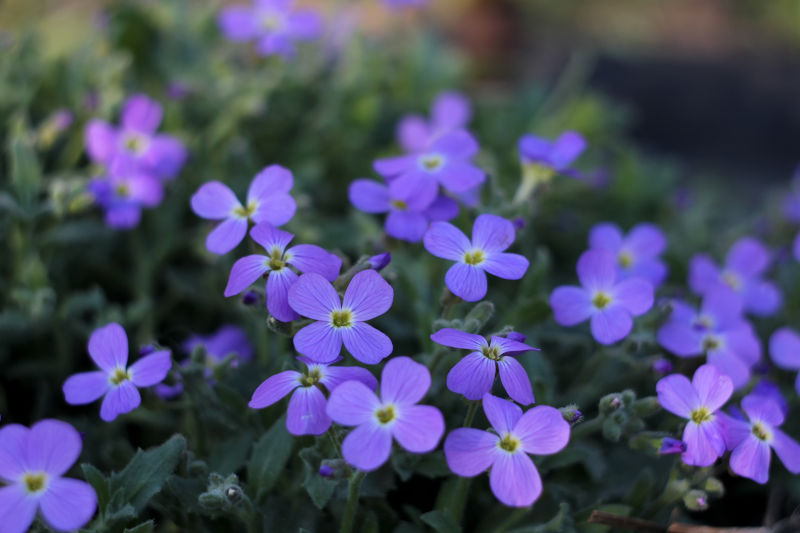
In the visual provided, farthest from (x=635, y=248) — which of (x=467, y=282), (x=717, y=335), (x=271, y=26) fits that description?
(x=271, y=26)

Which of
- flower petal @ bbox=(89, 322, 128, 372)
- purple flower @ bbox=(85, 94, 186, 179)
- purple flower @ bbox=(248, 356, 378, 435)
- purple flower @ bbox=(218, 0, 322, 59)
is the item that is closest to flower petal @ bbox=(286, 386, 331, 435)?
purple flower @ bbox=(248, 356, 378, 435)

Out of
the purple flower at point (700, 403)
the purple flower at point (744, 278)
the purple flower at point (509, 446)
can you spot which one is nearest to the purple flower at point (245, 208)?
the purple flower at point (509, 446)

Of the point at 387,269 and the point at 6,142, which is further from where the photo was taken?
the point at 6,142

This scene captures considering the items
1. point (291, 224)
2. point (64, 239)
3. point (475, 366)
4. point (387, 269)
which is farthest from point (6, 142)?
point (475, 366)

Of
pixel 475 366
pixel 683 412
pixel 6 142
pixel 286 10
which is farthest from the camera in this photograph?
pixel 286 10

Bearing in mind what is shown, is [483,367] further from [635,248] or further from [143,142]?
[143,142]

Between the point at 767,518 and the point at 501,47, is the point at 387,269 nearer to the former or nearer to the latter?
the point at 767,518

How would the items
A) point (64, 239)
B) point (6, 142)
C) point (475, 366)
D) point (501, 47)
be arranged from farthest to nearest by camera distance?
point (501, 47) → point (6, 142) → point (64, 239) → point (475, 366)

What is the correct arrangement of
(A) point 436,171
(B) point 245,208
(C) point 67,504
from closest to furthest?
(C) point 67,504 → (B) point 245,208 → (A) point 436,171
